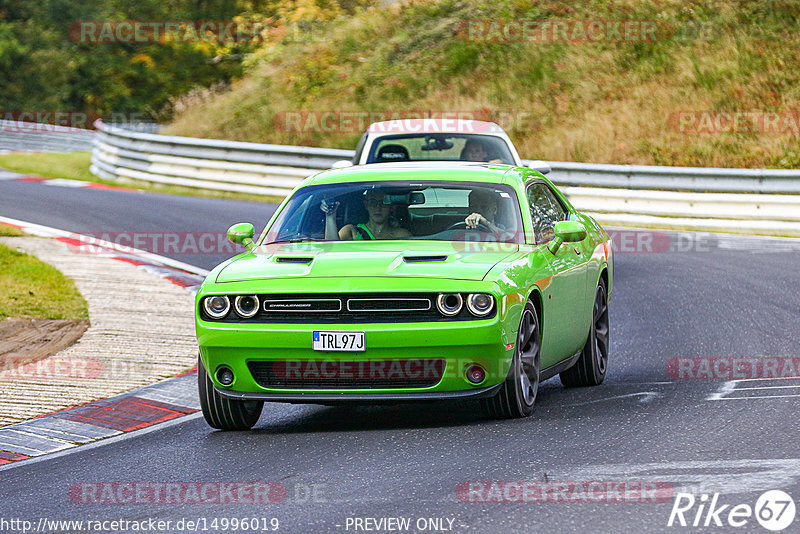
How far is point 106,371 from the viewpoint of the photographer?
33.2 ft

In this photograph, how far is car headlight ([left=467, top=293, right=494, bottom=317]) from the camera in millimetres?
7445

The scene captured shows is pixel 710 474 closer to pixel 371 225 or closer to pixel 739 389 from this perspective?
pixel 739 389

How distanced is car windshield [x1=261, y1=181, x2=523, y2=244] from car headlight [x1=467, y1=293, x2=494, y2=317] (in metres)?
1.13

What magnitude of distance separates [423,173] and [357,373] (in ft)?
6.41

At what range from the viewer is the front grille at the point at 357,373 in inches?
295

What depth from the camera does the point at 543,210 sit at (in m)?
9.25

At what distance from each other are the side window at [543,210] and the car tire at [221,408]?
2211mm

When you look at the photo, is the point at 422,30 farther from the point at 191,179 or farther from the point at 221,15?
the point at 221,15

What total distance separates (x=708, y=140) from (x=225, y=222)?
1055cm

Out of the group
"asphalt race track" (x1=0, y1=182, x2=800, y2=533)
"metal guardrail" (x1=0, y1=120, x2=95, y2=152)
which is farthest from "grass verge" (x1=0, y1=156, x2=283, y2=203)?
"asphalt race track" (x1=0, y1=182, x2=800, y2=533)

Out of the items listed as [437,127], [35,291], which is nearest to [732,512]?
[35,291]

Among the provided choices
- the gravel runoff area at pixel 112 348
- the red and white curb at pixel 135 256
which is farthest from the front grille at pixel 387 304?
the red and white curb at pixel 135 256

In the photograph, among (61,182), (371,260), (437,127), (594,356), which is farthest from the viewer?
(61,182)

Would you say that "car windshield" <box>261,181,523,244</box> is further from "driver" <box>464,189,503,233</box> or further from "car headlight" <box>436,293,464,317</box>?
"car headlight" <box>436,293,464,317</box>
